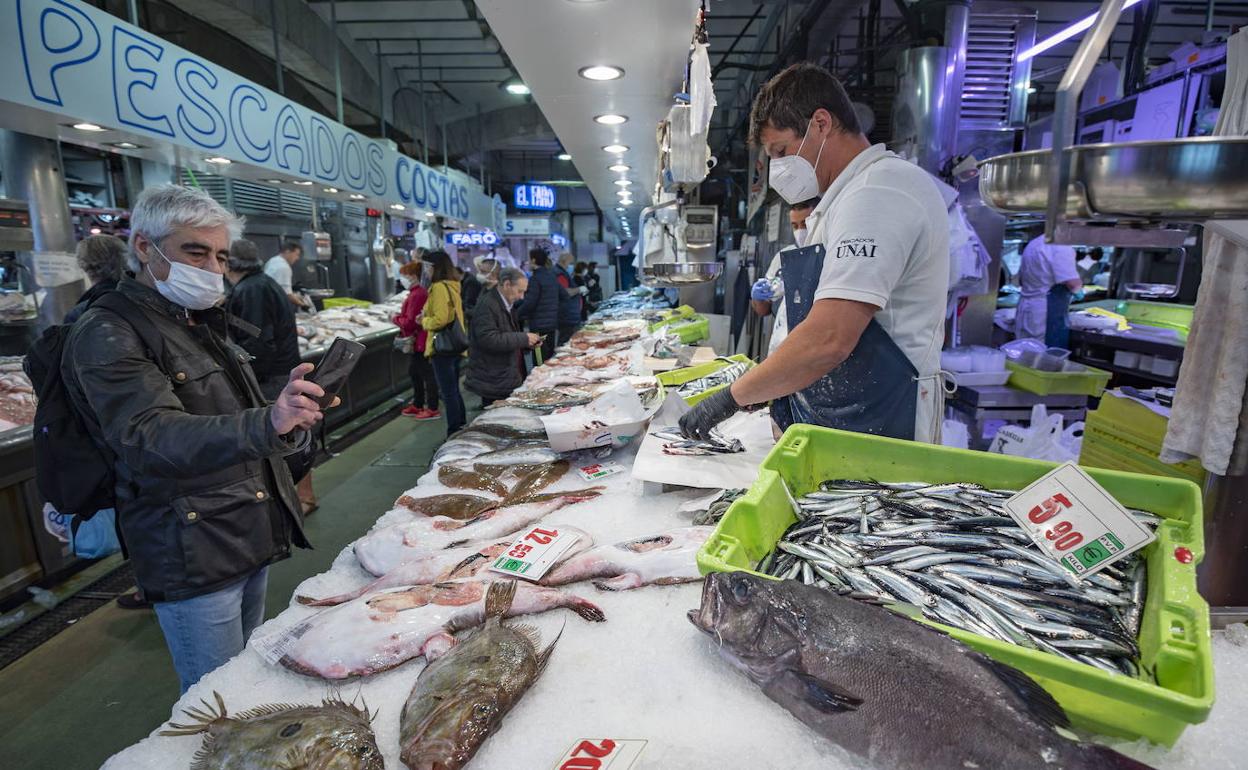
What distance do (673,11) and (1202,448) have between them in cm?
354

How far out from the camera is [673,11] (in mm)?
3824

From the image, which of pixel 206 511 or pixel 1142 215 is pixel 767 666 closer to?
pixel 1142 215

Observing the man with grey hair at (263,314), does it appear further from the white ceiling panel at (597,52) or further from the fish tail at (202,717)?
the fish tail at (202,717)

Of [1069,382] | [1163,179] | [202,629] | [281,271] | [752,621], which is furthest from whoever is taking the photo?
[281,271]

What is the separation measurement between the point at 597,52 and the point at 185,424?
406 cm

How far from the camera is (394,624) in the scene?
1.45 m

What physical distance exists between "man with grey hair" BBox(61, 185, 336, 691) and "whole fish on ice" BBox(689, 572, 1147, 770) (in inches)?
51.1

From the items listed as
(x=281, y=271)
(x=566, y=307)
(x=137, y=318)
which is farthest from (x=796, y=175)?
(x=566, y=307)

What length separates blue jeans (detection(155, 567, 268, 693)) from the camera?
6.45 ft

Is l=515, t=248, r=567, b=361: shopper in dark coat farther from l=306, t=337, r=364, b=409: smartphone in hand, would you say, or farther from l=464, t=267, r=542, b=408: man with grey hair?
l=306, t=337, r=364, b=409: smartphone in hand

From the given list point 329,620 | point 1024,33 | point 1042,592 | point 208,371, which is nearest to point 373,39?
point 1024,33

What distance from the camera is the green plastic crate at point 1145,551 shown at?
918 mm

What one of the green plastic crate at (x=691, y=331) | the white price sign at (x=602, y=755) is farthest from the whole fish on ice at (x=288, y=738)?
the green plastic crate at (x=691, y=331)

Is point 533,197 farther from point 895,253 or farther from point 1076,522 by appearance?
point 1076,522
